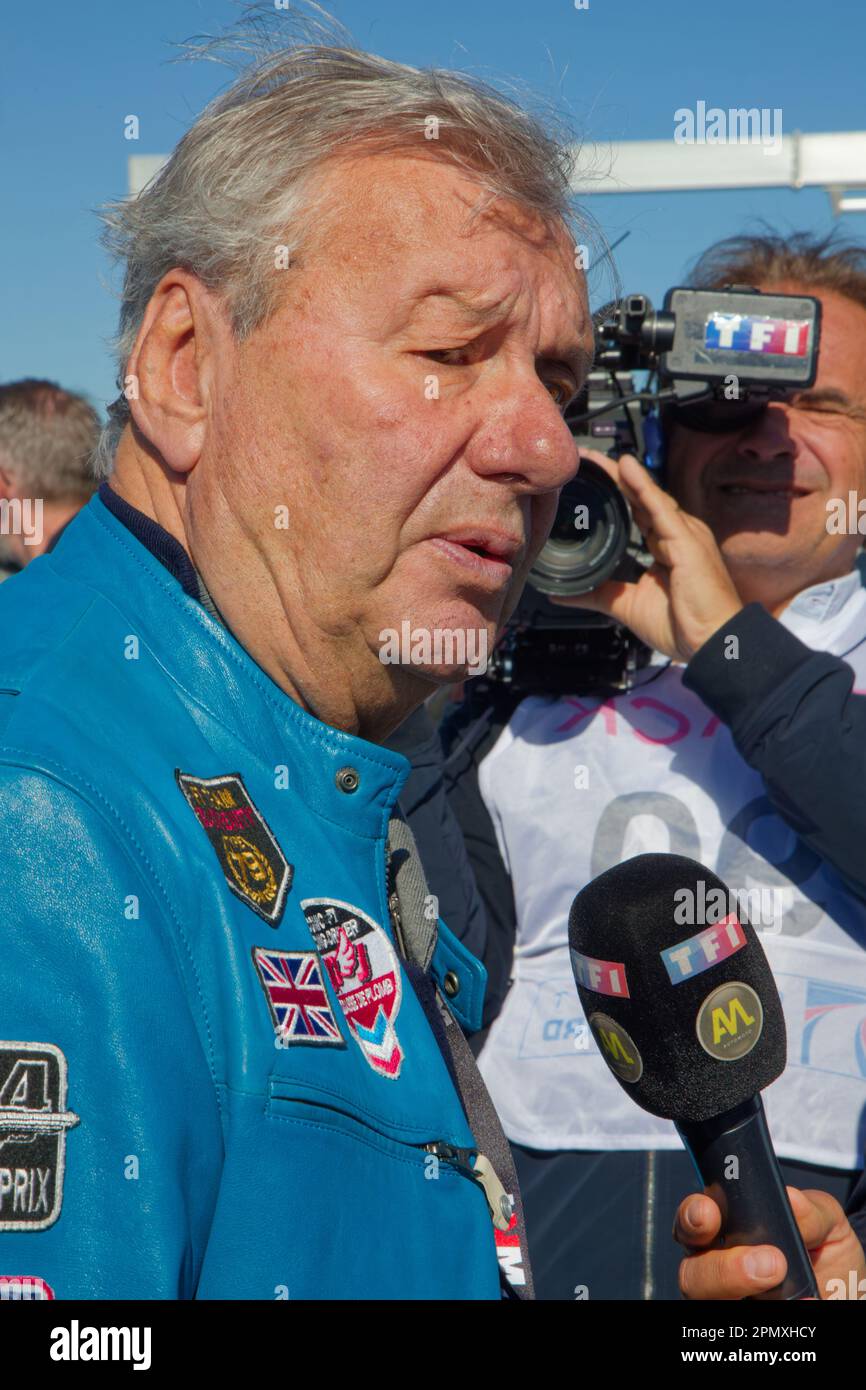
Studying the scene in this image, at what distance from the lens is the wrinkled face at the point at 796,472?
2.50 meters

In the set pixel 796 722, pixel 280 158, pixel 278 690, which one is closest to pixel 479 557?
pixel 278 690

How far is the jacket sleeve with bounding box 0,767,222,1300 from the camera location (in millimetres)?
796

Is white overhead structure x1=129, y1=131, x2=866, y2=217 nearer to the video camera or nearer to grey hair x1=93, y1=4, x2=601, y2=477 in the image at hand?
the video camera

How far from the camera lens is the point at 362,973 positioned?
117 cm

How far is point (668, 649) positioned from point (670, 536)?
218 millimetres

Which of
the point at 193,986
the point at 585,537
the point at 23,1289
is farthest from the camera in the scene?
the point at 585,537

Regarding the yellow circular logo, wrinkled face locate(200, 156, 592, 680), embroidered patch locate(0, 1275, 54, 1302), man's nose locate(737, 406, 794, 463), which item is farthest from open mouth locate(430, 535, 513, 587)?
man's nose locate(737, 406, 794, 463)

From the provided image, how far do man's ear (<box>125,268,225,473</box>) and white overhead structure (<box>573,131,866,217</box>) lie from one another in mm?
3154

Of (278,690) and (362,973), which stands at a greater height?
(278,690)

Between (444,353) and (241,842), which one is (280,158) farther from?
(241,842)

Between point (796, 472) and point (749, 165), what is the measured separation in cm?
209

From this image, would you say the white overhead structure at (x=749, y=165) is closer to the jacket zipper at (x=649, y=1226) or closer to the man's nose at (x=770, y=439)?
the man's nose at (x=770, y=439)

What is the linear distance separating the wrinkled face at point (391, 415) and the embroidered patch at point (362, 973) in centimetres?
29
